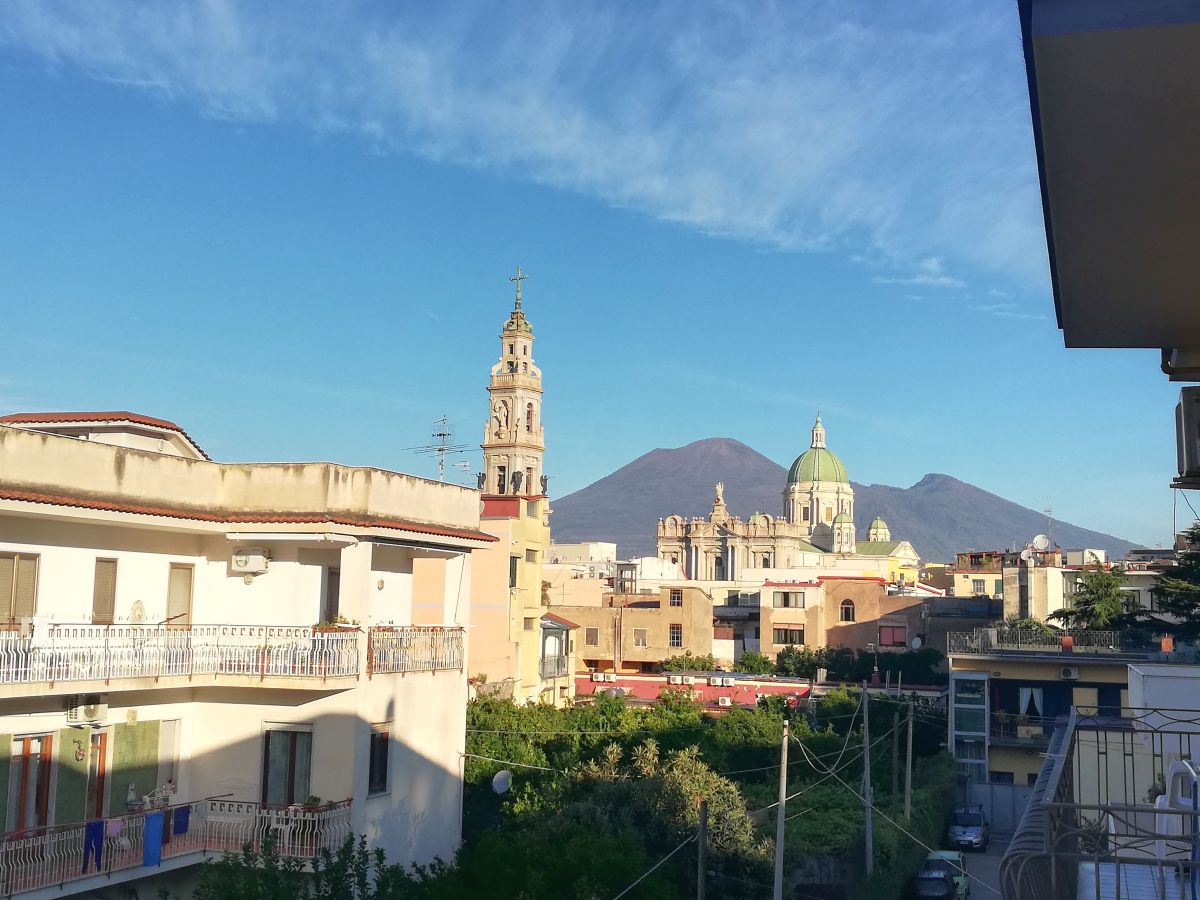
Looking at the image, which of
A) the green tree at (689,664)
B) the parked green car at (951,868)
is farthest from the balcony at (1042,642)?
the green tree at (689,664)

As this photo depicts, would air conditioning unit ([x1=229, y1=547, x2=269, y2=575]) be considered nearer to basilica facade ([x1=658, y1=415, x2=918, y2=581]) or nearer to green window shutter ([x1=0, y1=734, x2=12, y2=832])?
green window shutter ([x1=0, y1=734, x2=12, y2=832])

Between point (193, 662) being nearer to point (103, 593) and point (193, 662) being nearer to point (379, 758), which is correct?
point (103, 593)

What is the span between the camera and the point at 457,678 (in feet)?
64.7

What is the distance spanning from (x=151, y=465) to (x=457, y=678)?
6.18m

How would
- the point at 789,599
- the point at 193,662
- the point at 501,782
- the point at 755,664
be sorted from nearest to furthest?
the point at 193,662 < the point at 501,782 < the point at 755,664 < the point at 789,599

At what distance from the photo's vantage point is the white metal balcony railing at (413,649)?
1691cm

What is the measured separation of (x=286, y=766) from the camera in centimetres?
1653

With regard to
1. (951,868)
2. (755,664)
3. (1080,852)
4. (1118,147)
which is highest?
(1118,147)

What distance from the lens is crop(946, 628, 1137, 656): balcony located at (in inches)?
1770

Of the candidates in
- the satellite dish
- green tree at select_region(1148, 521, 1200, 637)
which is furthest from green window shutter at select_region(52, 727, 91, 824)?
green tree at select_region(1148, 521, 1200, 637)

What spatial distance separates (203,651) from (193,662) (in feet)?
0.70

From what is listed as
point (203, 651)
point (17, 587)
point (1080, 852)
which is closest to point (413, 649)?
point (203, 651)

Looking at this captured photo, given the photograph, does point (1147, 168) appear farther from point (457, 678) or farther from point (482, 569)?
point (482, 569)

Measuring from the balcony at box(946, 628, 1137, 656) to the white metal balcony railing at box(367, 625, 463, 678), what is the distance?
30270 millimetres
